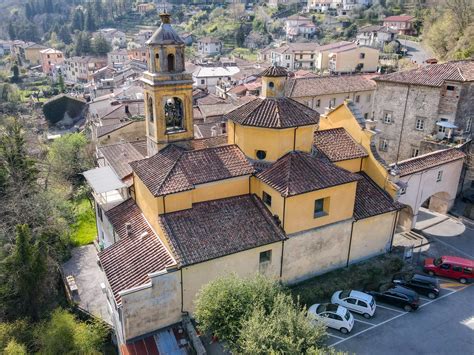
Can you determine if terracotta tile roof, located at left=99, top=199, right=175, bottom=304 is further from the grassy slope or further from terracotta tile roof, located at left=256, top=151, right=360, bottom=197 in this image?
the grassy slope

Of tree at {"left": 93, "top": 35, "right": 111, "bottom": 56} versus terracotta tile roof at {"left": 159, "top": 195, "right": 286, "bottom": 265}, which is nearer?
terracotta tile roof at {"left": 159, "top": 195, "right": 286, "bottom": 265}

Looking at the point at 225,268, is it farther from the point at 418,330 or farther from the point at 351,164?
the point at 351,164

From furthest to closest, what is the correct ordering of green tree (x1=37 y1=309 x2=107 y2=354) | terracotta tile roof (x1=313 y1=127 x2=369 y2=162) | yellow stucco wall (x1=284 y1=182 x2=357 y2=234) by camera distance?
terracotta tile roof (x1=313 y1=127 x2=369 y2=162)
yellow stucco wall (x1=284 y1=182 x2=357 y2=234)
green tree (x1=37 y1=309 x2=107 y2=354)

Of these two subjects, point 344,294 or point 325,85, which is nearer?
point 344,294

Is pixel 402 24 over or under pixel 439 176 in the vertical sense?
over

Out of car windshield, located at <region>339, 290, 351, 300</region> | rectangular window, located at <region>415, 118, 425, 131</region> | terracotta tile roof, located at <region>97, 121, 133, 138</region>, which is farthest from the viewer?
terracotta tile roof, located at <region>97, 121, 133, 138</region>

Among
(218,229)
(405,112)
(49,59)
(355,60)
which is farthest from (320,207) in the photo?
(49,59)

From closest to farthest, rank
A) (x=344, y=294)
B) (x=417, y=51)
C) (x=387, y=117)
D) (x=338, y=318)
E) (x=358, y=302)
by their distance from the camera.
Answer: (x=338, y=318) < (x=358, y=302) < (x=344, y=294) < (x=387, y=117) < (x=417, y=51)

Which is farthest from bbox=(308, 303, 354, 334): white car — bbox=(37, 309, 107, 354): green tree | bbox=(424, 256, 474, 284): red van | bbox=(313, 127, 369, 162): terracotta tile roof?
bbox=(37, 309, 107, 354): green tree
